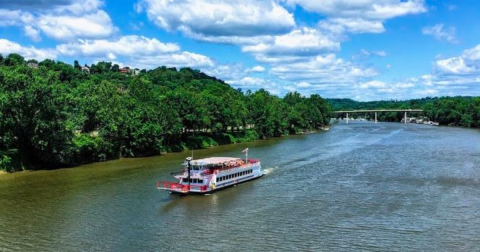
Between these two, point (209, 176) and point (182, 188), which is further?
point (209, 176)

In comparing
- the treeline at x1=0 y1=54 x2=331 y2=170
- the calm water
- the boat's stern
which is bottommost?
the calm water

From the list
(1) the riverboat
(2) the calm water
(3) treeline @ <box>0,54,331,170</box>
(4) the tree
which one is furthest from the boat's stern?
(3) treeline @ <box>0,54,331,170</box>

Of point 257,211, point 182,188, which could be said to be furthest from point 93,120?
point 257,211

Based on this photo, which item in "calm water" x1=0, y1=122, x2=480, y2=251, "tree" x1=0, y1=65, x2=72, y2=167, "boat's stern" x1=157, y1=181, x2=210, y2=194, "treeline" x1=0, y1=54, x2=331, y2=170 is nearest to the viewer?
"calm water" x1=0, y1=122, x2=480, y2=251

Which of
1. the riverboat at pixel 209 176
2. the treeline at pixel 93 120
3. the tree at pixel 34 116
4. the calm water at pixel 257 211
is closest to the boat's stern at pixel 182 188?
the riverboat at pixel 209 176

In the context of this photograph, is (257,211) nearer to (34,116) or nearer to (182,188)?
(182,188)

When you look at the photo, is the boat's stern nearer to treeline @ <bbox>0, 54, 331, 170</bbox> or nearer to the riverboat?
the riverboat

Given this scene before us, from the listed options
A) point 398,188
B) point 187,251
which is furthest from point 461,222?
point 187,251

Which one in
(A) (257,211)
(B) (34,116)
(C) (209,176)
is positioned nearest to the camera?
(A) (257,211)
